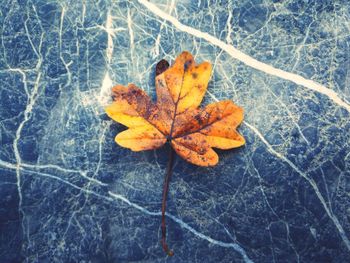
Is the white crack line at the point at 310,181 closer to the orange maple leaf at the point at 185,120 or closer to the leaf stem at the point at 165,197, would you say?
the orange maple leaf at the point at 185,120

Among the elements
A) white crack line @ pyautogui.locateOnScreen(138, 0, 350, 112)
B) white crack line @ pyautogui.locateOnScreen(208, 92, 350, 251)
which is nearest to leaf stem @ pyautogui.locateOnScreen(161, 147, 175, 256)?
white crack line @ pyautogui.locateOnScreen(208, 92, 350, 251)

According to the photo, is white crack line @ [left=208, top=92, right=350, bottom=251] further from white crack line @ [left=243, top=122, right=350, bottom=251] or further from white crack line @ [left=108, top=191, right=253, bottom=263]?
white crack line @ [left=108, top=191, right=253, bottom=263]

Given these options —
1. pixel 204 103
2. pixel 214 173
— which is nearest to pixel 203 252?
pixel 214 173

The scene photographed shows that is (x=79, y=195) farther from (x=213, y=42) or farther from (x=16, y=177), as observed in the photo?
(x=213, y=42)

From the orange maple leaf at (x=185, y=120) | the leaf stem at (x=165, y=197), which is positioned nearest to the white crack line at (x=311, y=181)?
the orange maple leaf at (x=185, y=120)

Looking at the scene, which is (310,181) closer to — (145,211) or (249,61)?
(249,61)

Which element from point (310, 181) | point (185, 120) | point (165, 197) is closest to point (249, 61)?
point (185, 120)

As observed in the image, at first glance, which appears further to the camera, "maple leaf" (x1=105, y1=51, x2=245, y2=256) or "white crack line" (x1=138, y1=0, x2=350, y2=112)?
"white crack line" (x1=138, y1=0, x2=350, y2=112)
